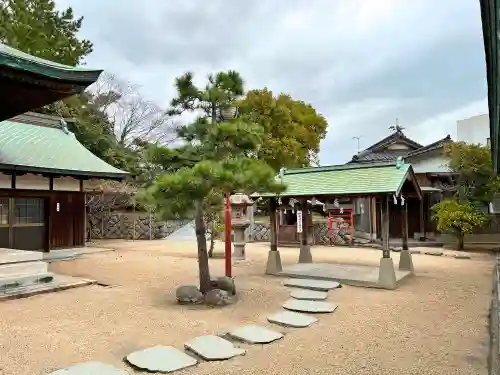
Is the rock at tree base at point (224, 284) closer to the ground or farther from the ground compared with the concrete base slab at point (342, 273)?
farther from the ground

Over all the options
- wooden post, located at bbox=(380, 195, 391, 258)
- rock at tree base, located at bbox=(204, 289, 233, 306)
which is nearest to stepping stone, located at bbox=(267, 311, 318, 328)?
rock at tree base, located at bbox=(204, 289, 233, 306)

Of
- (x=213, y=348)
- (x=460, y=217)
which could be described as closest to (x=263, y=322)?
(x=213, y=348)

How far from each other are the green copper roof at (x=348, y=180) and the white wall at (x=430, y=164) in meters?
11.2

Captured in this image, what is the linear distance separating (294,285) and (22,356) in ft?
17.5

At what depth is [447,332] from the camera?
533 cm

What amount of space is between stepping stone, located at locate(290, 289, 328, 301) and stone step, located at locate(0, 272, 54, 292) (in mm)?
4834

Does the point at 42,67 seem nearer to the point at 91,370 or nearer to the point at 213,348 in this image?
the point at 91,370

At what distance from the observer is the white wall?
19.7 meters

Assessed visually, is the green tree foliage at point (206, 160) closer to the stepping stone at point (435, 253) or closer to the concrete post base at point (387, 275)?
the concrete post base at point (387, 275)

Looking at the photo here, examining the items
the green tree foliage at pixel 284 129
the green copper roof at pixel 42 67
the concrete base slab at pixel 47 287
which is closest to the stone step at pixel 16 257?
the concrete base slab at pixel 47 287

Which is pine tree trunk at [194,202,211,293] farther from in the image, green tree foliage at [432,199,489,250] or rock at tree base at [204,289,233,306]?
green tree foliage at [432,199,489,250]

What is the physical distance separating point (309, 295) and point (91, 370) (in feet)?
14.6

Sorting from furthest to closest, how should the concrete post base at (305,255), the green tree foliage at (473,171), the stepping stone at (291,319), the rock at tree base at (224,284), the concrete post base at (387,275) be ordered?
the green tree foliage at (473,171) < the concrete post base at (305,255) < the concrete post base at (387,275) < the rock at tree base at (224,284) < the stepping stone at (291,319)

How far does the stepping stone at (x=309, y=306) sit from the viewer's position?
641cm
